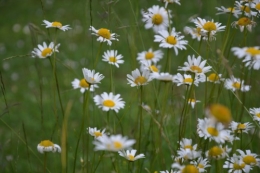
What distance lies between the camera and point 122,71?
4.05 meters

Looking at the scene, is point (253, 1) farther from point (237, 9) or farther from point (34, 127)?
point (34, 127)

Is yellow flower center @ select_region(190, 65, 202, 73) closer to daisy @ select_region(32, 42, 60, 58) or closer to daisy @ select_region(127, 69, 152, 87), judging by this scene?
daisy @ select_region(127, 69, 152, 87)

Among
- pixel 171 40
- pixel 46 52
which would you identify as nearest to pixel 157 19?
pixel 171 40

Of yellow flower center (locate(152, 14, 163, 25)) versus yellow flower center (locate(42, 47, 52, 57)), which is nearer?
yellow flower center (locate(42, 47, 52, 57))

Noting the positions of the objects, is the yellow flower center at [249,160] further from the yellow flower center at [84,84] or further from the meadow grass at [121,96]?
the yellow flower center at [84,84]

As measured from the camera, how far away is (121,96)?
3.38m

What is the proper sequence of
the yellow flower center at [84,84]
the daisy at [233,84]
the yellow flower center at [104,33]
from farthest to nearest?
the yellow flower center at [84,84], the yellow flower center at [104,33], the daisy at [233,84]

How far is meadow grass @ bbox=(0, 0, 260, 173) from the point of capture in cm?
130

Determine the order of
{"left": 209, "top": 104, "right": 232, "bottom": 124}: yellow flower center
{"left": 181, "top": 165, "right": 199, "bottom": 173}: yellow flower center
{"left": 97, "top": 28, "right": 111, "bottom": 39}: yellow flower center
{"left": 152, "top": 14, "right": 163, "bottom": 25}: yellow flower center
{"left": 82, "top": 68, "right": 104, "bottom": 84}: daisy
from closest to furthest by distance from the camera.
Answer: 1. {"left": 209, "top": 104, "right": 232, "bottom": 124}: yellow flower center
2. {"left": 181, "top": 165, "right": 199, "bottom": 173}: yellow flower center
3. {"left": 82, "top": 68, "right": 104, "bottom": 84}: daisy
4. {"left": 97, "top": 28, "right": 111, "bottom": 39}: yellow flower center
5. {"left": 152, "top": 14, "right": 163, "bottom": 25}: yellow flower center

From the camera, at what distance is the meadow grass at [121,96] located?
1.30m

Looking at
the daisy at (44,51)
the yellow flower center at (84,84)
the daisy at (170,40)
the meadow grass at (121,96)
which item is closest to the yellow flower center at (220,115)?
the meadow grass at (121,96)

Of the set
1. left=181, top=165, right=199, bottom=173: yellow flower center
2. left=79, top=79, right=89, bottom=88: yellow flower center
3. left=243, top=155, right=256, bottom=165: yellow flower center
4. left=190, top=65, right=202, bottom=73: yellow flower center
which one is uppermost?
left=79, top=79, right=89, bottom=88: yellow flower center

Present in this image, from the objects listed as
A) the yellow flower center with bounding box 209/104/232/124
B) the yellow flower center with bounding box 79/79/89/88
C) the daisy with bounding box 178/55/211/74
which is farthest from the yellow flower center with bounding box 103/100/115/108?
the yellow flower center with bounding box 209/104/232/124

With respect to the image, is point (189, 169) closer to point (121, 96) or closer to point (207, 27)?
point (207, 27)
